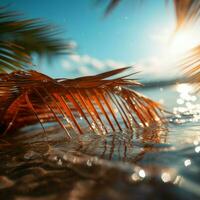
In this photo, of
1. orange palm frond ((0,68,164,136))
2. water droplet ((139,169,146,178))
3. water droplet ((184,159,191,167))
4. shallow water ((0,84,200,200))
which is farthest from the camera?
orange palm frond ((0,68,164,136))

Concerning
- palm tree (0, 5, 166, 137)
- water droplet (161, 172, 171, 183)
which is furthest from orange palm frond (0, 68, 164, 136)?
water droplet (161, 172, 171, 183)

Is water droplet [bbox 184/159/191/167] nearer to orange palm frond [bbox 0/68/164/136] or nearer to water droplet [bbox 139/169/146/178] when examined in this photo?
water droplet [bbox 139/169/146/178]

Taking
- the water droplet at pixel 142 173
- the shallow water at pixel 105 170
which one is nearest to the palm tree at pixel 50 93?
the shallow water at pixel 105 170

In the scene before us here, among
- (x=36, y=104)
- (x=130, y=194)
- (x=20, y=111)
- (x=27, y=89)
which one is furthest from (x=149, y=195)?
(x=20, y=111)

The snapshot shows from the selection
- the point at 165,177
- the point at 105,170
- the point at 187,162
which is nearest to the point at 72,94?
the point at 105,170

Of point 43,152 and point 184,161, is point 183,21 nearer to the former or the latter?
point 184,161

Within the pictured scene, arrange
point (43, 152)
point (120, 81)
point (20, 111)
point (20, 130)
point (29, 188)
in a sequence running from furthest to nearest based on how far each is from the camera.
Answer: point (20, 130)
point (20, 111)
point (120, 81)
point (43, 152)
point (29, 188)

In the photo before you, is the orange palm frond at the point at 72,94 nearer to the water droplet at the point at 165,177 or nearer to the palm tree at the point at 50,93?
the palm tree at the point at 50,93

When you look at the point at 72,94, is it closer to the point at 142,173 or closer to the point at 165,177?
the point at 142,173
